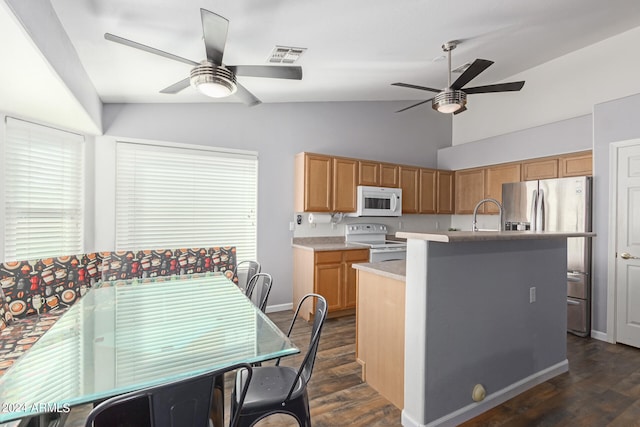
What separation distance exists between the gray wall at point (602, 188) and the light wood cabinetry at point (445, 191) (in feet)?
6.88

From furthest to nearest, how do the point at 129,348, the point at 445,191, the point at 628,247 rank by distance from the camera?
the point at 445,191
the point at 628,247
the point at 129,348

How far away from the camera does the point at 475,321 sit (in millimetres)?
1944

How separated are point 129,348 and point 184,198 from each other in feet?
8.08

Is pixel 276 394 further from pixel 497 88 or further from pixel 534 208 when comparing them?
pixel 534 208

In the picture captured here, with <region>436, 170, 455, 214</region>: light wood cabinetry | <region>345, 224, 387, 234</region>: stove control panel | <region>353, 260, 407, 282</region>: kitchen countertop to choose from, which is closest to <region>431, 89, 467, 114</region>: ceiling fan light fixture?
<region>353, 260, 407, 282</region>: kitchen countertop

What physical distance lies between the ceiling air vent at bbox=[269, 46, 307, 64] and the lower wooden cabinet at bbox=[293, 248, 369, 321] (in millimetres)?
2086

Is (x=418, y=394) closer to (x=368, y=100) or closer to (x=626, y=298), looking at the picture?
(x=626, y=298)

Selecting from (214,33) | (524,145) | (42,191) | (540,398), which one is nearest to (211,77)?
(214,33)

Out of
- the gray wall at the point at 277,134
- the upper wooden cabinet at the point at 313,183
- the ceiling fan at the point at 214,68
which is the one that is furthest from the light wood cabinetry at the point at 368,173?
the ceiling fan at the point at 214,68

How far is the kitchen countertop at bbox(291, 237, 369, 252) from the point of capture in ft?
12.3

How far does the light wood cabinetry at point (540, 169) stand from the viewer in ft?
13.0

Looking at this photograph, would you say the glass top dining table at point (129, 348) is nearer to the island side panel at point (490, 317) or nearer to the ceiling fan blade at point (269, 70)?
the island side panel at point (490, 317)

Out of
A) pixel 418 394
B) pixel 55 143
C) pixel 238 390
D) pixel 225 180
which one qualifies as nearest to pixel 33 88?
pixel 55 143

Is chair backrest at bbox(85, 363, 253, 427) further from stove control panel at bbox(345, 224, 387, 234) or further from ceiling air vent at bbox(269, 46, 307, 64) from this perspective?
stove control panel at bbox(345, 224, 387, 234)
